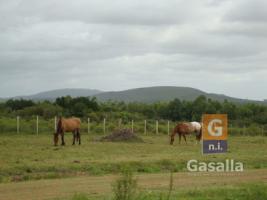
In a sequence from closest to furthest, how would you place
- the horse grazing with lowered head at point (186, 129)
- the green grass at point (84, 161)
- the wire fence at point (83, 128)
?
the green grass at point (84, 161), the horse grazing with lowered head at point (186, 129), the wire fence at point (83, 128)

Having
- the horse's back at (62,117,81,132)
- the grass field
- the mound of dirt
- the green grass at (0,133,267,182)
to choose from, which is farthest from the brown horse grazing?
the grass field

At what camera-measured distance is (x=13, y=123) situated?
148ft

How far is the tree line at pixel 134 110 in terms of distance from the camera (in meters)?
61.1

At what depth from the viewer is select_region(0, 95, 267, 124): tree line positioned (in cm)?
6112

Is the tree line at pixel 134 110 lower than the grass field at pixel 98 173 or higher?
higher

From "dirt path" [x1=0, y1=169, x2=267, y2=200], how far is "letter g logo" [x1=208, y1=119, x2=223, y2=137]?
5457 mm

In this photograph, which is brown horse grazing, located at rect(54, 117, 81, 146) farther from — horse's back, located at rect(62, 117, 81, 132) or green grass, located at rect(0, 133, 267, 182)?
green grass, located at rect(0, 133, 267, 182)

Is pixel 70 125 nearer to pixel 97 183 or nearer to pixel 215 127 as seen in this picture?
pixel 215 127

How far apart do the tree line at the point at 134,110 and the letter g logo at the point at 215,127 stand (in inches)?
1233

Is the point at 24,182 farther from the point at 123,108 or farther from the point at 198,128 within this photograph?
the point at 123,108

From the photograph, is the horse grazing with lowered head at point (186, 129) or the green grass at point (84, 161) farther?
the horse grazing with lowered head at point (186, 129)

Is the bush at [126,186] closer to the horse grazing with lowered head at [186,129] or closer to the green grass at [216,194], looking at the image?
the green grass at [216,194]

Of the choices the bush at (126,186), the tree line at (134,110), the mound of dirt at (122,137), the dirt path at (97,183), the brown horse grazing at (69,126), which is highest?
the tree line at (134,110)

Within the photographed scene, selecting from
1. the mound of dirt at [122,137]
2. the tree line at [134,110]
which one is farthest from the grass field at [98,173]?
the tree line at [134,110]
